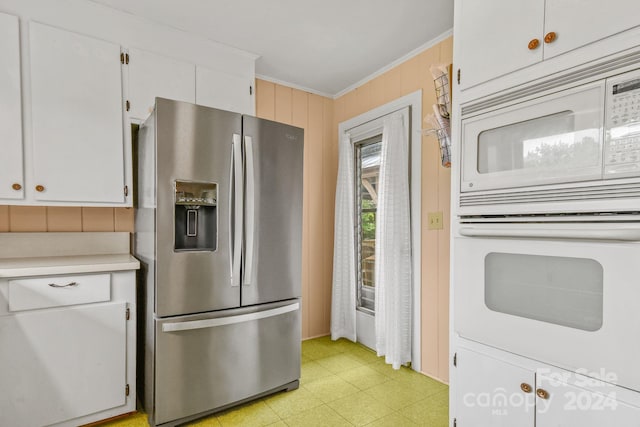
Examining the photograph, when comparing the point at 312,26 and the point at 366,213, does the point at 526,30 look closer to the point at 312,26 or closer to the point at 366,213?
the point at 312,26

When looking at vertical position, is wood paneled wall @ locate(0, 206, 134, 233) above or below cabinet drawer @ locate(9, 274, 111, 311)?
above

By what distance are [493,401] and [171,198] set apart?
1.77m

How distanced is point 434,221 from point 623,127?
58.9 inches

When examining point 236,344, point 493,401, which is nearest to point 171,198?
point 236,344

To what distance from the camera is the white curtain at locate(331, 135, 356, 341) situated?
3.13m

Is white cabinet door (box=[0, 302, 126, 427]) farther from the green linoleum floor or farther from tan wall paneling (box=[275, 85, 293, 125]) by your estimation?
tan wall paneling (box=[275, 85, 293, 125])

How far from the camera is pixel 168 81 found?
7.52ft

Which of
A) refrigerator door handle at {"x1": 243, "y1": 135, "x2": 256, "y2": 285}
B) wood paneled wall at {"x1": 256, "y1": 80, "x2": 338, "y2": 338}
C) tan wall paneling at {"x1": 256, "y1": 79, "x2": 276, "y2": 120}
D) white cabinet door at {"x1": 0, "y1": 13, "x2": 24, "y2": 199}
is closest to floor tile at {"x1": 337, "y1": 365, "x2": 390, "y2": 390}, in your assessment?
wood paneled wall at {"x1": 256, "y1": 80, "x2": 338, "y2": 338}

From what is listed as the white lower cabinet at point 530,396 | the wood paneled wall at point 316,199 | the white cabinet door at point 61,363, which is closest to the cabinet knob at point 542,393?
the white lower cabinet at point 530,396

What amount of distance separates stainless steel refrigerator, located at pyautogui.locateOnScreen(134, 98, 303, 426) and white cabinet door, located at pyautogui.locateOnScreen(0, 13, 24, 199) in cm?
60

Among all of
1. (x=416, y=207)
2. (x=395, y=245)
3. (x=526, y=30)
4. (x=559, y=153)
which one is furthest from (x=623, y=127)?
(x=395, y=245)

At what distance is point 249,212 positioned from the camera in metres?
2.06

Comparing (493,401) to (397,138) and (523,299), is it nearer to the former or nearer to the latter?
(523,299)

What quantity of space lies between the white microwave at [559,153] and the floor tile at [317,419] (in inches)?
56.4
